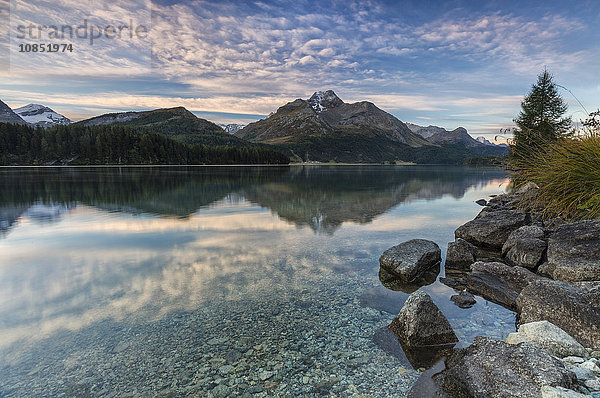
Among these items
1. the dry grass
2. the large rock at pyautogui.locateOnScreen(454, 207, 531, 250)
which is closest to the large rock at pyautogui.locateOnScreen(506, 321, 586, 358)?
the dry grass

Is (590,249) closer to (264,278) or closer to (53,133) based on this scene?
(264,278)

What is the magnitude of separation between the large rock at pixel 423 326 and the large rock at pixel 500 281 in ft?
10.8

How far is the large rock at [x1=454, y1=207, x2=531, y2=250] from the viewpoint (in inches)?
611

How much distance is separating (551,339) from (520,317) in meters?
2.20

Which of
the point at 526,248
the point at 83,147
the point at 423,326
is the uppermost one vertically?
the point at 83,147

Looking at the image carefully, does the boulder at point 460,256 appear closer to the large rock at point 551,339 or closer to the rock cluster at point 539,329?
the rock cluster at point 539,329

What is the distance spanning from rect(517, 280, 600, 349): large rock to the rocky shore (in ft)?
0.06

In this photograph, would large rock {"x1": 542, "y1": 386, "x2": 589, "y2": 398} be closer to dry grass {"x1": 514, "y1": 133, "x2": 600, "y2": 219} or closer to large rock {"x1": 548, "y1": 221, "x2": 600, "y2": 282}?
large rock {"x1": 548, "y1": 221, "x2": 600, "y2": 282}

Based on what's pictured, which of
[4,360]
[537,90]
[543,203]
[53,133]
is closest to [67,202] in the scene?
[4,360]

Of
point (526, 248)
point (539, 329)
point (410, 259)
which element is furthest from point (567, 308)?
point (526, 248)

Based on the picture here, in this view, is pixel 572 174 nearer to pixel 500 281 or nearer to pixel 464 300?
pixel 500 281

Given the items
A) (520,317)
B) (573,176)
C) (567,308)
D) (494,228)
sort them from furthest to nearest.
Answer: (494,228) → (573,176) → (520,317) → (567,308)

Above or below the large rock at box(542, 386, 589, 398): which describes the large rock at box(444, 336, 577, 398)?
below

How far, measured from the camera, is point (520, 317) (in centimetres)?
802
